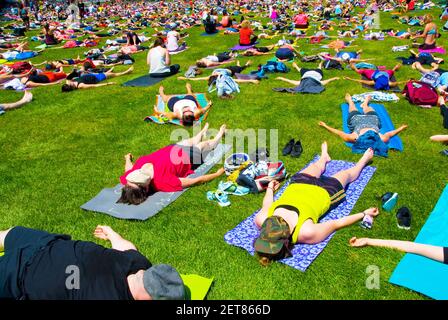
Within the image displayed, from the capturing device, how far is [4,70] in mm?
13625

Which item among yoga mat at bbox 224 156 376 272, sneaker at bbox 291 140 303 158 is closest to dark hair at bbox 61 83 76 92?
sneaker at bbox 291 140 303 158

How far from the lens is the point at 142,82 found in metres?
11.9

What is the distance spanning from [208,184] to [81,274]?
10.3ft

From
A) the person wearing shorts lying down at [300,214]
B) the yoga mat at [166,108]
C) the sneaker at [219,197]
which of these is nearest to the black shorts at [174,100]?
the yoga mat at [166,108]

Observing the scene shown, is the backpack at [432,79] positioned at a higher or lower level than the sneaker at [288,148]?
higher

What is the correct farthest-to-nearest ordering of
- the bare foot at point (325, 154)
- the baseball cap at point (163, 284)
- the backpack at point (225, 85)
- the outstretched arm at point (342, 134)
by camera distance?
the backpack at point (225, 85)
the outstretched arm at point (342, 134)
the bare foot at point (325, 154)
the baseball cap at point (163, 284)

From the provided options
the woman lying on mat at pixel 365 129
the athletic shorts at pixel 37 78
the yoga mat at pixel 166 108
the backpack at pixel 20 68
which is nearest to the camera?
the woman lying on mat at pixel 365 129

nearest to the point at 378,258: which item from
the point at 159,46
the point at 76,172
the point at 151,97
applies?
the point at 76,172

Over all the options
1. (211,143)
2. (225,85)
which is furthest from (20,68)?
(211,143)

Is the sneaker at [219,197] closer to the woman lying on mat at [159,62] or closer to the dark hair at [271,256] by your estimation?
the dark hair at [271,256]

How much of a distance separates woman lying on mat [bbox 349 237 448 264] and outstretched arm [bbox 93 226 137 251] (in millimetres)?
2850

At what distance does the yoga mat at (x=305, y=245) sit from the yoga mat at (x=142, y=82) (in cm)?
728

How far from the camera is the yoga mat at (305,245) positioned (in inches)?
174

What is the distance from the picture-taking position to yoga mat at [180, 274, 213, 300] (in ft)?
13.0
